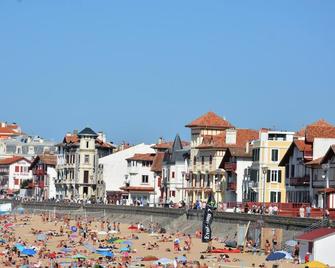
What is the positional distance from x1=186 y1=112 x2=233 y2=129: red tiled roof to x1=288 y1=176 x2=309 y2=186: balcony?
3129 cm

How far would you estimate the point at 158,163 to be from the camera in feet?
475

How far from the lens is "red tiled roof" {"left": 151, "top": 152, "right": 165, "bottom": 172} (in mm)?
143500

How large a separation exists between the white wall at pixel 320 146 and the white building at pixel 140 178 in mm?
54523

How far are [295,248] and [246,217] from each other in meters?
13.5

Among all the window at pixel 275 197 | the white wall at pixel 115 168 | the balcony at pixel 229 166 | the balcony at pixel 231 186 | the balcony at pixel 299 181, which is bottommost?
the window at pixel 275 197

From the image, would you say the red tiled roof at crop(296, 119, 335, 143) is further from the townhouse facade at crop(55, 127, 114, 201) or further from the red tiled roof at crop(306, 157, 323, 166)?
the townhouse facade at crop(55, 127, 114, 201)

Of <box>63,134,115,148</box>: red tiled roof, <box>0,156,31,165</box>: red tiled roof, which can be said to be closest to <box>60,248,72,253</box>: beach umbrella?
<box>63,134,115,148</box>: red tiled roof

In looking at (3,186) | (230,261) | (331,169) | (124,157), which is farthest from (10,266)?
(3,186)

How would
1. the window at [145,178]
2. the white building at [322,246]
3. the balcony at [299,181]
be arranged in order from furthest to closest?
the window at [145,178] → the balcony at [299,181] → the white building at [322,246]

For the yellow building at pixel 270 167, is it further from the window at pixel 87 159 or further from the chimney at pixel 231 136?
the window at pixel 87 159

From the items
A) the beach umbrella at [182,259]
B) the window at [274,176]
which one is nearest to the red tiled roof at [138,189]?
the window at [274,176]

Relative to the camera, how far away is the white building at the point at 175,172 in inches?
5172

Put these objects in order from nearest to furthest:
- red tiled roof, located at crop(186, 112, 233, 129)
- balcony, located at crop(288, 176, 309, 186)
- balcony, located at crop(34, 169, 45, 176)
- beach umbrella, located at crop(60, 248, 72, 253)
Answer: beach umbrella, located at crop(60, 248, 72, 253) → balcony, located at crop(288, 176, 309, 186) → red tiled roof, located at crop(186, 112, 233, 129) → balcony, located at crop(34, 169, 45, 176)

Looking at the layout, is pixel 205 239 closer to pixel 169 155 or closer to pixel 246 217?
pixel 246 217
